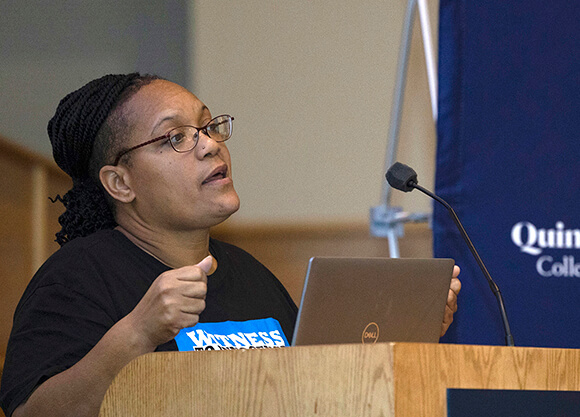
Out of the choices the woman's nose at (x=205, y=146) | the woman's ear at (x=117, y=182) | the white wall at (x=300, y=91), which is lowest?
the woman's ear at (x=117, y=182)

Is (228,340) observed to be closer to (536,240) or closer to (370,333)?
(370,333)

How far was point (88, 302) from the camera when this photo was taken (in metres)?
1.27

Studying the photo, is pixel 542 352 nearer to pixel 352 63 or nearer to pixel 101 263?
pixel 101 263

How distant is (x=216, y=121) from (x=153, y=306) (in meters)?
0.59

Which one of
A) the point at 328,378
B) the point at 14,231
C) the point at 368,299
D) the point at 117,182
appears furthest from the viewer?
the point at 14,231

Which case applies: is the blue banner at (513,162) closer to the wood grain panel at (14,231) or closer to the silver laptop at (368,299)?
the silver laptop at (368,299)

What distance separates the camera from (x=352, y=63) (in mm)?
3133

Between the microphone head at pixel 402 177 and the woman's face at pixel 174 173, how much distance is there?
0.31 metres

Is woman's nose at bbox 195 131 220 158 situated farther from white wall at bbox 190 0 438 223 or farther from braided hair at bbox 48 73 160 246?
white wall at bbox 190 0 438 223

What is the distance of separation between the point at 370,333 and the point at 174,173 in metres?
0.56

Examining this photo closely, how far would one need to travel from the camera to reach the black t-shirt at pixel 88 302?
118 centimetres

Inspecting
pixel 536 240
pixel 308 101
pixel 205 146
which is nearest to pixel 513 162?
pixel 536 240

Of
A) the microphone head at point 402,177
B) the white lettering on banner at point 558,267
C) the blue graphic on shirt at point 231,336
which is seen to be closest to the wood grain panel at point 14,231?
the blue graphic on shirt at point 231,336

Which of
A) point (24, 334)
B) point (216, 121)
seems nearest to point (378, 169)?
point (216, 121)
